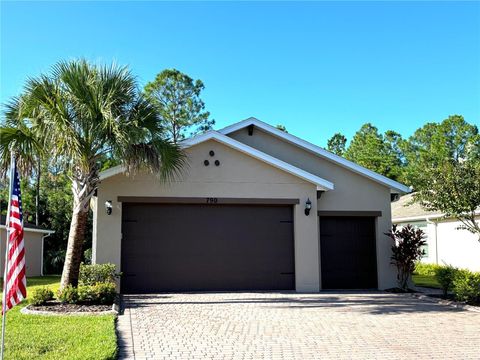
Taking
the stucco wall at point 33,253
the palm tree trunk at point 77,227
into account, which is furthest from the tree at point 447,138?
the palm tree trunk at point 77,227

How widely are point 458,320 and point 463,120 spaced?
3322 centimetres

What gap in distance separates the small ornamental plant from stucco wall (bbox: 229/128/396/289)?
1.50ft

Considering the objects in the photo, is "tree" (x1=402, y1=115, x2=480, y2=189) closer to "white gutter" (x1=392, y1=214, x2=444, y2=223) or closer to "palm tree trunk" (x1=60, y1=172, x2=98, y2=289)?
"white gutter" (x1=392, y1=214, x2=444, y2=223)

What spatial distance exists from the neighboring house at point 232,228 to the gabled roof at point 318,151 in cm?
6

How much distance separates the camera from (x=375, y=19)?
1439 cm

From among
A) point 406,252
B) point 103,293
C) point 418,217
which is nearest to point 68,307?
point 103,293

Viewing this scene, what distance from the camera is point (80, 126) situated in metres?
10.9

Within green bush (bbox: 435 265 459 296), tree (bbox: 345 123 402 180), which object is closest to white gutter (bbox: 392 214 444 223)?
green bush (bbox: 435 265 459 296)

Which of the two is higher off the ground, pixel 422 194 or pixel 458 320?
pixel 422 194

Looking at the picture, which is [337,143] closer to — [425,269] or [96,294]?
[425,269]

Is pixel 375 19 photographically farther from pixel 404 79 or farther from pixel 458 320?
pixel 458 320

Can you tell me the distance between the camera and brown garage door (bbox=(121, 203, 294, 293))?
13727mm

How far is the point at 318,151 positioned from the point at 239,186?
124 inches

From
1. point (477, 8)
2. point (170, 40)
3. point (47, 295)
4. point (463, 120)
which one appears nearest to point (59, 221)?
point (170, 40)
